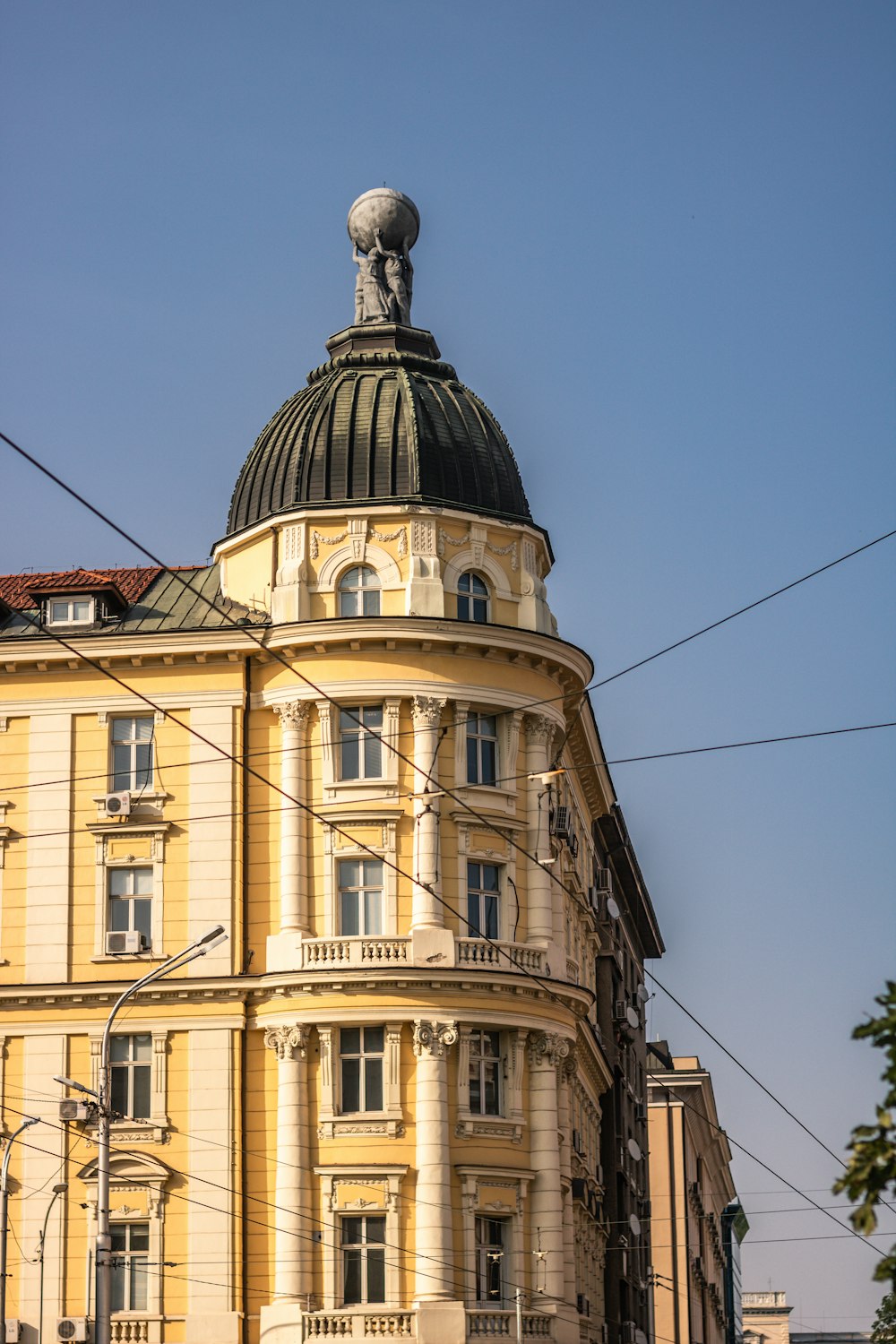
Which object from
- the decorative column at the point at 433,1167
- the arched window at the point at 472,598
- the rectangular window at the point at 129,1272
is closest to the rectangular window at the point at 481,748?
the arched window at the point at 472,598

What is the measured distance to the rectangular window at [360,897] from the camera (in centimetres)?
5222

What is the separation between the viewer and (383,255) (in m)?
60.3

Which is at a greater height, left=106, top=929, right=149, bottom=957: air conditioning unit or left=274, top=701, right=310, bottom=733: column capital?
left=274, top=701, right=310, bottom=733: column capital

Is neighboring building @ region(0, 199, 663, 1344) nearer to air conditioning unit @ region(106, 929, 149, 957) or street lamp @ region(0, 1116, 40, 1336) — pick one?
air conditioning unit @ region(106, 929, 149, 957)

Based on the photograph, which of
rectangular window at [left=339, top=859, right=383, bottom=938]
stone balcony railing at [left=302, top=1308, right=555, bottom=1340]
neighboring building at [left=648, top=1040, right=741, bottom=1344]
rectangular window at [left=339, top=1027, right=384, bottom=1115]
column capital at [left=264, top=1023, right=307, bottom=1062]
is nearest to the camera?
stone balcony railing at [left=302, top=1308, right=555, bottom=1340]

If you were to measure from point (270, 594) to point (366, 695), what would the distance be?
3.84m

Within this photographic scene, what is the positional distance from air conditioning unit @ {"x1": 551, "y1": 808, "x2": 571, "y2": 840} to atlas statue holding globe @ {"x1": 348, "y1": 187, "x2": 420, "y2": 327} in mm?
13575

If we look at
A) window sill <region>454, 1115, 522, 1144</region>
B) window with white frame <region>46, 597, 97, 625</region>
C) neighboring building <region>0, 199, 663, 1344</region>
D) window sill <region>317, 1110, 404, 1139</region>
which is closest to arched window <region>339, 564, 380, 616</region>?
neighboring building <region>0, 199, 663, 1344</region>

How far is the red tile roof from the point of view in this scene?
56.2 metres

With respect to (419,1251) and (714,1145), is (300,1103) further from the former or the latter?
(714,1145)

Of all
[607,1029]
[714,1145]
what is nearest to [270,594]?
[607,1029]

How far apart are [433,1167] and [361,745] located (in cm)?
950

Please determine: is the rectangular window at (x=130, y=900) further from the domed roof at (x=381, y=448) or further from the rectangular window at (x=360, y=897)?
the domed roof at (x=381, y=448)

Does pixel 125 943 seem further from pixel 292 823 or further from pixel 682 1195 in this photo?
pixel 682 1195
